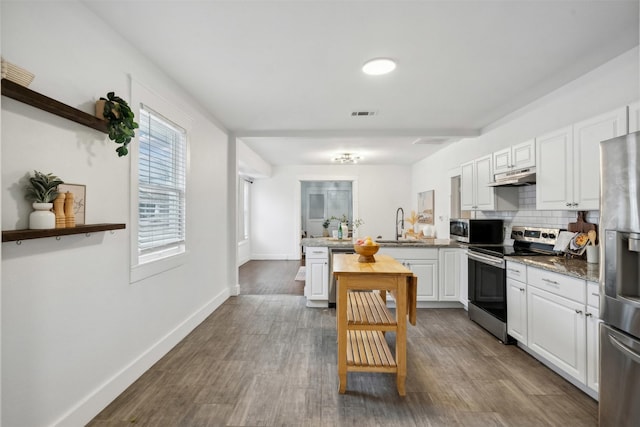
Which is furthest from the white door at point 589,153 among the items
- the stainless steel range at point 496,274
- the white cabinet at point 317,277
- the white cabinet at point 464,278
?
the white cabinet at point 317,277

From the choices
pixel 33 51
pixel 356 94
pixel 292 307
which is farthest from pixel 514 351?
pixel 33 51

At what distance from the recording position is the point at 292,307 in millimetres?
4121

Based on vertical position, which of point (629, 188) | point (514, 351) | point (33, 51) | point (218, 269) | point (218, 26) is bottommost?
point (514, 351)

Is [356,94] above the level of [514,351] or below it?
above

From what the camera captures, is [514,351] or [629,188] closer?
[629,188]

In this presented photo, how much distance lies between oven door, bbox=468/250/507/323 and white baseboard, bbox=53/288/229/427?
3.27m

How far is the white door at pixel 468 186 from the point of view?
4.09m

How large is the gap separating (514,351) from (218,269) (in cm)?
356

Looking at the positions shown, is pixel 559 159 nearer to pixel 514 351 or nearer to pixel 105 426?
pixel 514 351

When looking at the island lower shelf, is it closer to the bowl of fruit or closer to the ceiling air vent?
the bowl of fruit

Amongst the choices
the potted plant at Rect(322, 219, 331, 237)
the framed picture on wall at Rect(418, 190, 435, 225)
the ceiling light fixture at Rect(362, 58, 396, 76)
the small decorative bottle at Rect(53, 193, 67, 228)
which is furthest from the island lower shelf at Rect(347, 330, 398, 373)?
the potted plant at Rect(322, 219, 331, 237)

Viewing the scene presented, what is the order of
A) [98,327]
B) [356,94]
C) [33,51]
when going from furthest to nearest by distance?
[356,94], [98,327], [33,51]

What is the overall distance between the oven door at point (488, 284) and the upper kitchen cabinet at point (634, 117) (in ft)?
4.82

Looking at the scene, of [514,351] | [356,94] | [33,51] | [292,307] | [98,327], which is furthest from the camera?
[292,307]
